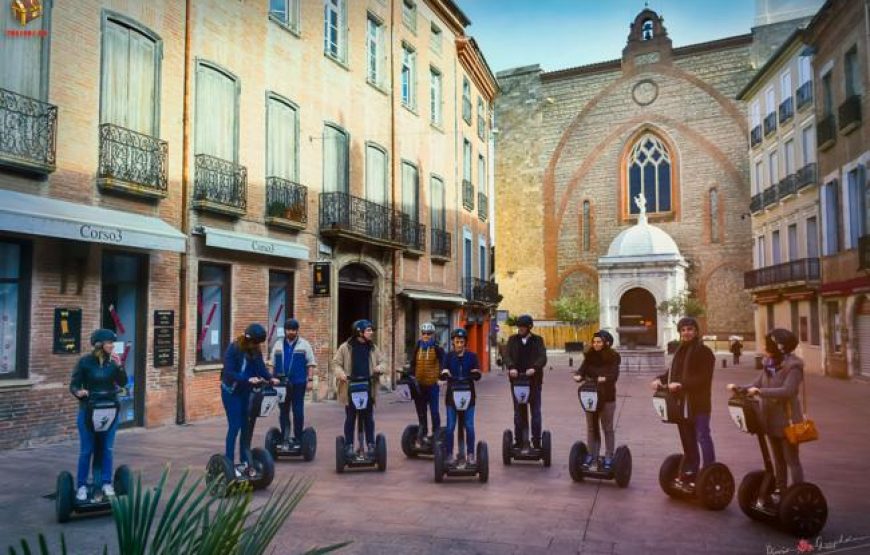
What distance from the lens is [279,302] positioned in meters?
16.1

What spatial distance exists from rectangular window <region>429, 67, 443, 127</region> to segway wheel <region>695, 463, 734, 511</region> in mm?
18855

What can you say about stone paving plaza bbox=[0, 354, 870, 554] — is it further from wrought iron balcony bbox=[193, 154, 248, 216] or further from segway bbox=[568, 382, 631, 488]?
wrought iron balcony bbox=[193, 154, 248, 216]

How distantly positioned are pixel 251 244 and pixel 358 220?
14.9ft

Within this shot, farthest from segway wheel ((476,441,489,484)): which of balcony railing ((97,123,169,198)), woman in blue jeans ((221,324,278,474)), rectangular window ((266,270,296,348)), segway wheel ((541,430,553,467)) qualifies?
rectangular window ((266,270,296,348))

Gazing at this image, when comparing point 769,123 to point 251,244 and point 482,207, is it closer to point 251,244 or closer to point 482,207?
point 482,207

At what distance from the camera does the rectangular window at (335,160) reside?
17.8 meters

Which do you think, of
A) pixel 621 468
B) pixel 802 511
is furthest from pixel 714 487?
pixel 621 468

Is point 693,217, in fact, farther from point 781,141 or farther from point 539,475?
point 539,475

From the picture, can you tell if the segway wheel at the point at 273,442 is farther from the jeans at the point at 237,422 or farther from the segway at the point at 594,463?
the segway at the point at 594,463

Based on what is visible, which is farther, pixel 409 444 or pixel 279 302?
pixel 279 302

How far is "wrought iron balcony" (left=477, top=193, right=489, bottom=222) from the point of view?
2900 centimetres

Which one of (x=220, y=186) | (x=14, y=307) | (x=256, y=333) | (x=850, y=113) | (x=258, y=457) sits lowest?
(x=258, y=457)

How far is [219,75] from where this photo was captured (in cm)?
1433

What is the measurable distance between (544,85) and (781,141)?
22.6 metres
